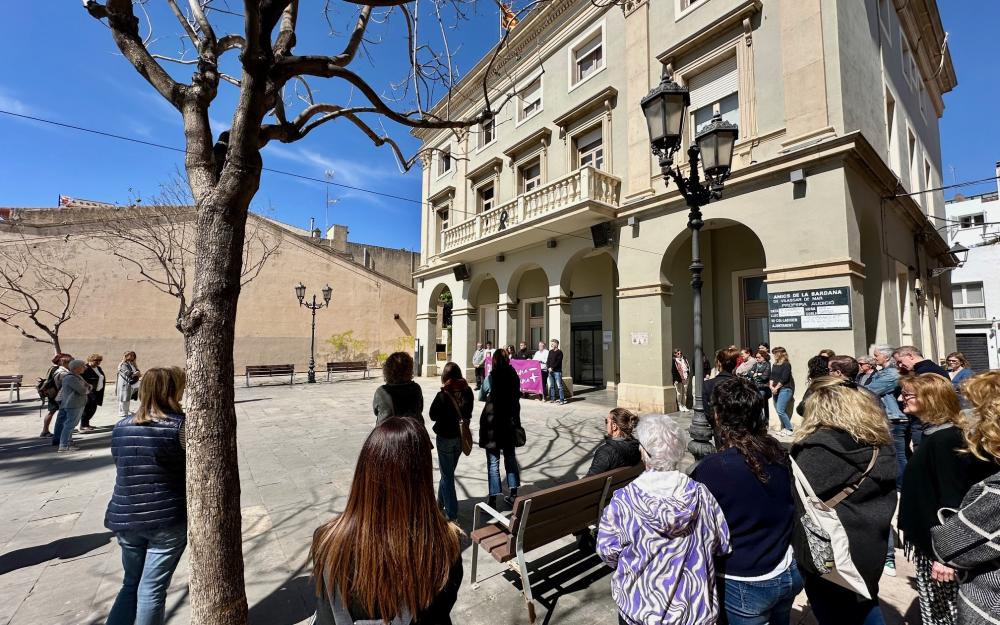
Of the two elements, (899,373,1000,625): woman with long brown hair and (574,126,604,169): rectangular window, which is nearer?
(899,373,1000,625): woman with long brown hair

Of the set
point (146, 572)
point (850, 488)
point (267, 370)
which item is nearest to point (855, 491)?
point (850, 488)

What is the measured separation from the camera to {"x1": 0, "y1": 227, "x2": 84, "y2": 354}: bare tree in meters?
17.6

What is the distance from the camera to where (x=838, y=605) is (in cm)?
200

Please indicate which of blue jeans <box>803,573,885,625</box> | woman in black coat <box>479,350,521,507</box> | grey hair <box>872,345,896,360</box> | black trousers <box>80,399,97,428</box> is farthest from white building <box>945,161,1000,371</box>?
black trousers <box>80,399,97,428</box>

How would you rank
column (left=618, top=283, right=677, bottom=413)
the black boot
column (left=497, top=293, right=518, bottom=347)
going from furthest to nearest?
column (left=497, top=293, right=518, bottom=347) < column (left=618, top=283, right=677, bottom=413) < the black boot

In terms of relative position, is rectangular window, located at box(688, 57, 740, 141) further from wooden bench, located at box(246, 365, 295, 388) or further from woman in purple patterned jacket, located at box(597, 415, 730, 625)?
wooden bench, located at box(246, 365, 295, 388)

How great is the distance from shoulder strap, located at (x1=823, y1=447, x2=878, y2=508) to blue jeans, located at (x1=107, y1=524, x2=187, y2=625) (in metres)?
3.36

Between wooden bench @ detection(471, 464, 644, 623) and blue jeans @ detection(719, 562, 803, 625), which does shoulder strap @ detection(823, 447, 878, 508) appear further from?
wooden bench @ detection(471, 464, 644, 623)

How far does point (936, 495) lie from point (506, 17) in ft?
14.9

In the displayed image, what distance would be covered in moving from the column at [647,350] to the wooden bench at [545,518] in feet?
24.8

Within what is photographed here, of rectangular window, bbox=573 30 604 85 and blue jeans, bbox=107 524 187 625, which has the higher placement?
rectangular window, bbox=573 30 604 85

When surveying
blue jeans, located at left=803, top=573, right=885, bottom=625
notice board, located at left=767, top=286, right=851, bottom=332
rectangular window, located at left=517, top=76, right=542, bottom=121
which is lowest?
blue jeans, located at left=803, top=573, right=885, bottom=625

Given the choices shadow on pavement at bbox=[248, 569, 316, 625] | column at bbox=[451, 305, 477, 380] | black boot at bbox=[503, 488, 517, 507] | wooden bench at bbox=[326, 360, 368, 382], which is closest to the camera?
shadow on pavement at bbox=[248, 569, 316, 625]

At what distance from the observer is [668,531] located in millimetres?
1643
